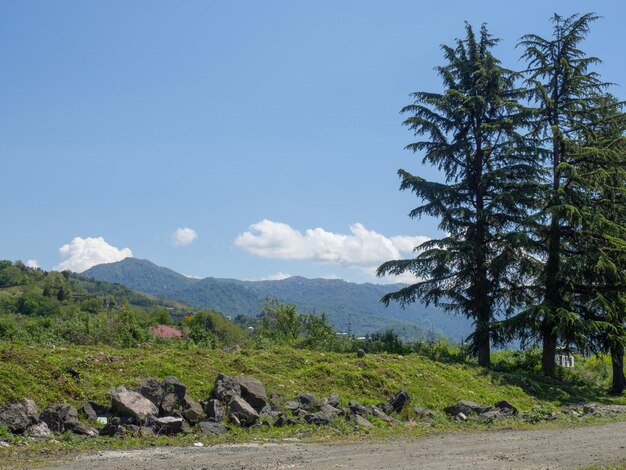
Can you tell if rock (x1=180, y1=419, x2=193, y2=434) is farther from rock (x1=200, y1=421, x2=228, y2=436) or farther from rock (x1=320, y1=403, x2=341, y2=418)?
rock (x1=320, y1=403, x2=341, y2=418)

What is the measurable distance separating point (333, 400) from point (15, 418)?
7.78m

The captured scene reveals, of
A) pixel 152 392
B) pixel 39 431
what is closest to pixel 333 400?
pixel 152 392

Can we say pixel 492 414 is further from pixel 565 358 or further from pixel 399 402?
pixel 565 358

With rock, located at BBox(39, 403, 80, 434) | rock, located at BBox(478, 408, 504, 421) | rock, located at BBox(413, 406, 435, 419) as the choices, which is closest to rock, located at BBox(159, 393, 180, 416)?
rock, located at BBox(39, 403, 80, 434)

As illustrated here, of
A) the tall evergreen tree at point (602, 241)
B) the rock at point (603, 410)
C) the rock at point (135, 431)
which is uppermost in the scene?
the tall evergreen tree at point (602, 241)

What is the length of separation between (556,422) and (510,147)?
16.6m

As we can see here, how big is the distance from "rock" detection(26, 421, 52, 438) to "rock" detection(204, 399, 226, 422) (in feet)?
11.4

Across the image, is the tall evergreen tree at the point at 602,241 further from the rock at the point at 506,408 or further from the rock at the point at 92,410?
the rock at the point at 92,410

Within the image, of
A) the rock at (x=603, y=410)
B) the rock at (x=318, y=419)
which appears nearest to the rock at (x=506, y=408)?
the rock at (x=603, y=410)

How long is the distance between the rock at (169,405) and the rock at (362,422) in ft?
13.9

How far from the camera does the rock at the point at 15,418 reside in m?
11.9

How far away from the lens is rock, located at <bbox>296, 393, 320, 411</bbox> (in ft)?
51.6

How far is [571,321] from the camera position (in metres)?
26.4

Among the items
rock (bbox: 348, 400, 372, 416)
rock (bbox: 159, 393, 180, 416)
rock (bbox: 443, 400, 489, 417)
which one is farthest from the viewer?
rock (bbox: 443, 400, 489, 417)
